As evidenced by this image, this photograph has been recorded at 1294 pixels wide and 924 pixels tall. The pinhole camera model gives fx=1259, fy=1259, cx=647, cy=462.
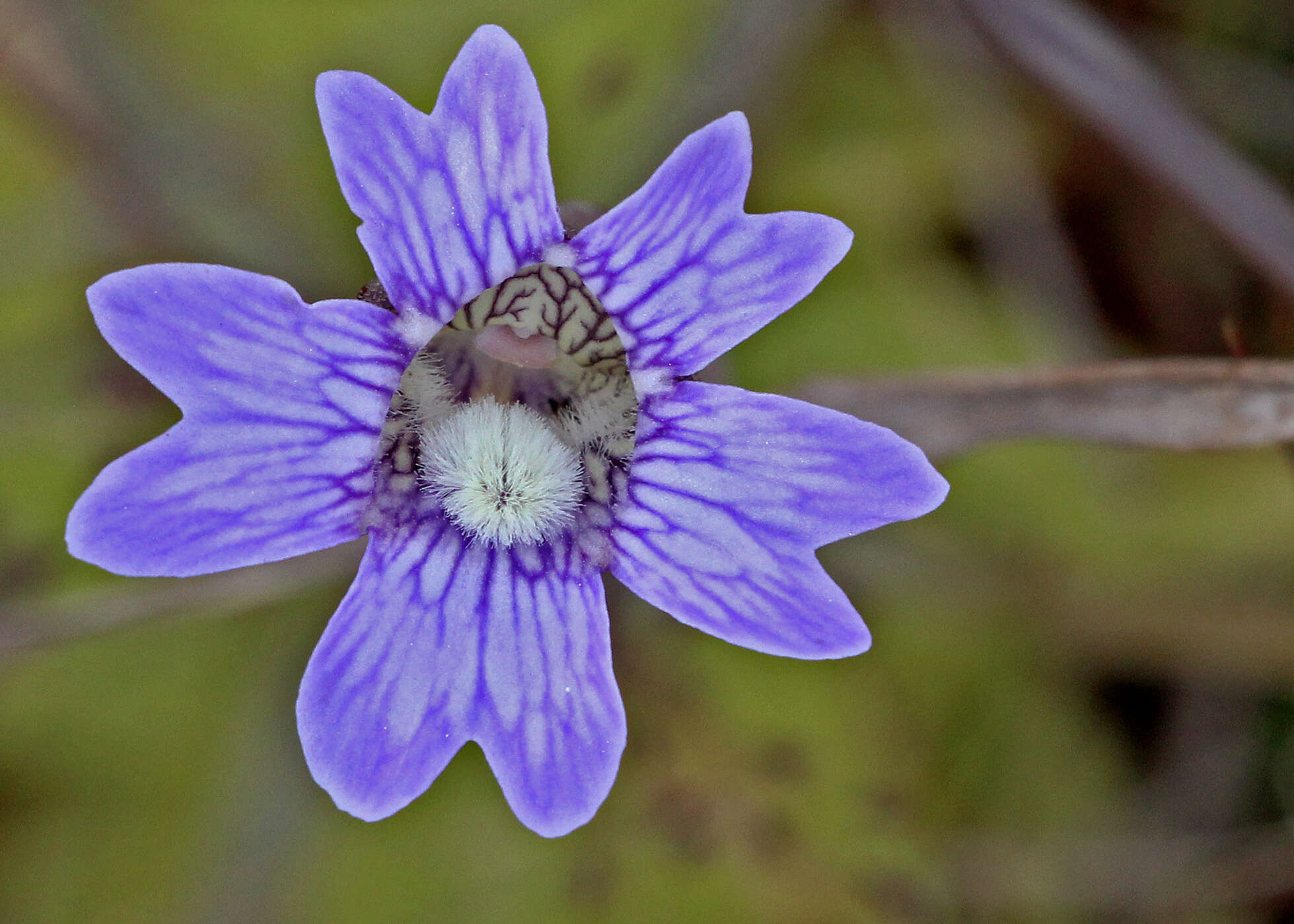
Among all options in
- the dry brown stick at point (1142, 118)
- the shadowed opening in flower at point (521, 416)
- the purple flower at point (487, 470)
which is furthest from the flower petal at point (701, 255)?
the dry brown stick at point (1142, 118)

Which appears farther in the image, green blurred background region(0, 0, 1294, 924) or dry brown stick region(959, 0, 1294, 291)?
green blurred background region(0, 0, 1294, 924)

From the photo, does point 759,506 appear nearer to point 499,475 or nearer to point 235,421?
point 499,475

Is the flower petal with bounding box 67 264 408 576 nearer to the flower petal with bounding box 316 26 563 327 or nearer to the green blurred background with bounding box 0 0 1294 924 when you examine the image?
the flower petal with bounding box 316 26 563 327

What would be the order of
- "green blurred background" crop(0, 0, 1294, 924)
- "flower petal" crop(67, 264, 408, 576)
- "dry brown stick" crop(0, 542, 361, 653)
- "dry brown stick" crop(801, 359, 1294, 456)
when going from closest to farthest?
"flower petal" crop(67, 264, 408, 576)
"dry brown stick" crop(801, 359, 1294, 456)
"dry brown stick" crop(0, 542, 361, 653)
"green blurred background" crop(0, 0, 1294, 924)

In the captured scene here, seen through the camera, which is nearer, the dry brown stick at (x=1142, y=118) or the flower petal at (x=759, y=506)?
the flower petal at (x=759, y=506)


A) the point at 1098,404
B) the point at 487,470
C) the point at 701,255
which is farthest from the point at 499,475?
the point at 1098,404

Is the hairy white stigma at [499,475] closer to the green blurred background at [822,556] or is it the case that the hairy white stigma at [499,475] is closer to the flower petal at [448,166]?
the flower petal at [448,166]

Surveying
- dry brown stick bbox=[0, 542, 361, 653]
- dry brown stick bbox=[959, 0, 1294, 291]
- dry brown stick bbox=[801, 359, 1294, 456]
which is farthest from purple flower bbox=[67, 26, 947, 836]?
dry brown stick bbox=[959, 0, 1294, 291]
